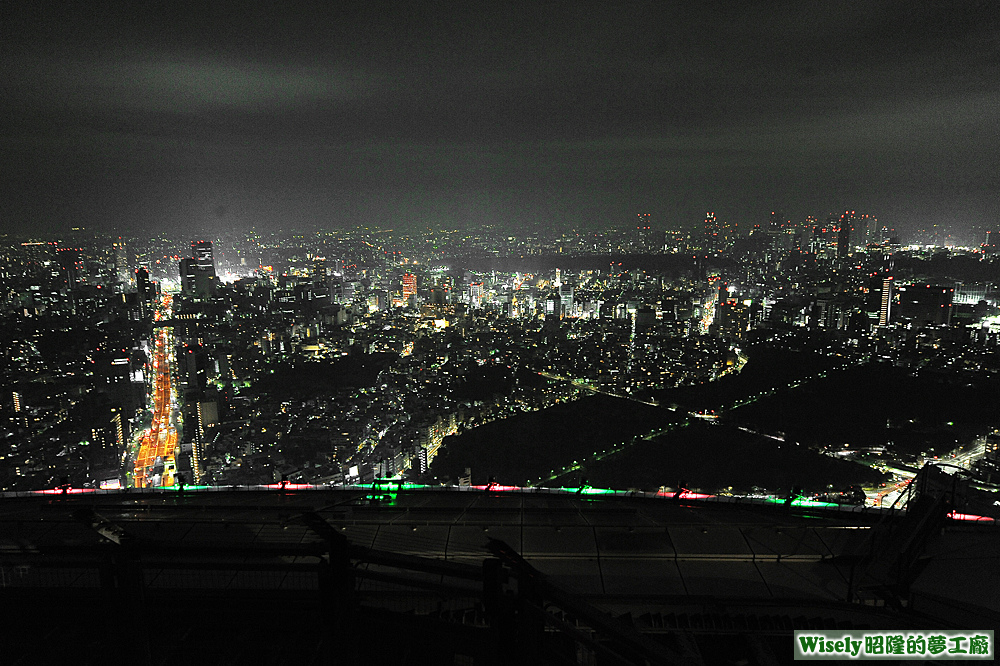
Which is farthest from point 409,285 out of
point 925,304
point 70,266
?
point 925,304

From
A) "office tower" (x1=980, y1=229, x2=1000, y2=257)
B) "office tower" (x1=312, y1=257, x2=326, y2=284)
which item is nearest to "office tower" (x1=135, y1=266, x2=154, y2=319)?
"office tower" (x1=312, y1=257, x2=326, y2=284)

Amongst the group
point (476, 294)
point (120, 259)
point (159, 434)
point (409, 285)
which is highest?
point (120, 259)

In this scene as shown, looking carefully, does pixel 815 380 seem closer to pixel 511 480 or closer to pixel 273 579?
pixel 511 480

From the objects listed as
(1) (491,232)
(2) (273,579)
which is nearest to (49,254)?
(1) (491,232)

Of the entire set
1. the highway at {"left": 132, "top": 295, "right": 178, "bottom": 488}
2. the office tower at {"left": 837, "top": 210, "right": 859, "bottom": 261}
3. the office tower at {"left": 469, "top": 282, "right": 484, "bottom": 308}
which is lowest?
the highway at {"left": 132, "top": 295, "right": 178, "bottom": 488}

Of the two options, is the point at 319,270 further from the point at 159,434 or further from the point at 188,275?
the point at 159,434

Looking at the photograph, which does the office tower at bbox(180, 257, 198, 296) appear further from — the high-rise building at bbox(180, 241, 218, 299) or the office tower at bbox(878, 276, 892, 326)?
the office tower at bbox(878, 276, 892, 326)
